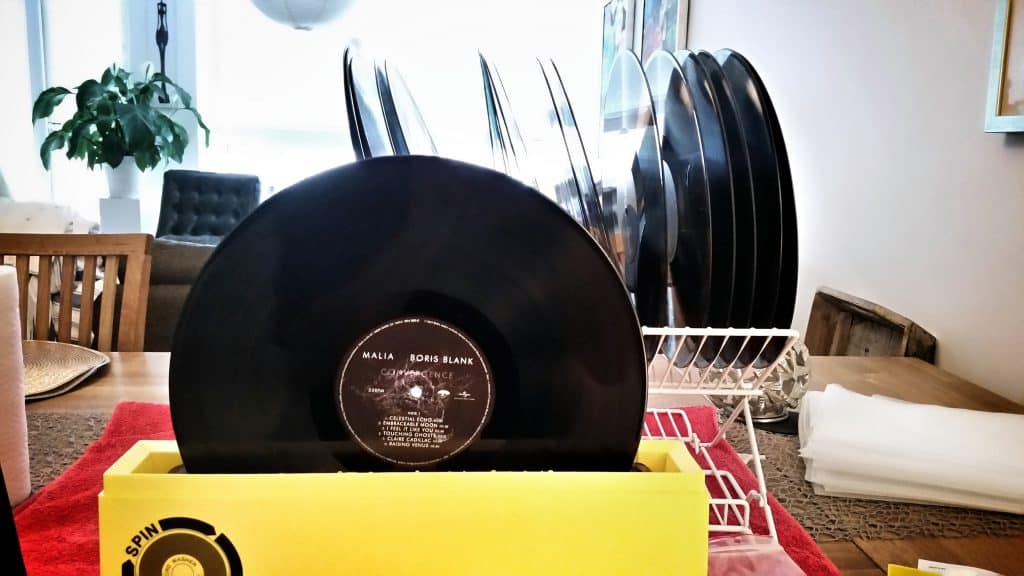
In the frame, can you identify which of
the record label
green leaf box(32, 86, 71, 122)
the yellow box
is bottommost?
the yellow box

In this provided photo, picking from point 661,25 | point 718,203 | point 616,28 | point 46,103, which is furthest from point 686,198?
point 46,103

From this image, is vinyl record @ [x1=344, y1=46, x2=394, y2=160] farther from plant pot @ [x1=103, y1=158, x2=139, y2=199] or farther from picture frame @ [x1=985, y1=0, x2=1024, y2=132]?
plant pot @ [x1=103, y1=158, x2=139, y2=199]

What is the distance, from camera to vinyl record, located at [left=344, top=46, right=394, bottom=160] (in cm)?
43

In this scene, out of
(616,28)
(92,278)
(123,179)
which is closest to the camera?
(92,278)

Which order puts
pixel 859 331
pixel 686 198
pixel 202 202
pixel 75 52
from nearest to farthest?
pixel 686 198 → pixel 859 331 → pixel 202 202 → pixel 75 52

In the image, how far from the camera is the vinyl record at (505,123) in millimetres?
552

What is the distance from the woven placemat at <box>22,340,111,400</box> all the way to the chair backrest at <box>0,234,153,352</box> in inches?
9.3

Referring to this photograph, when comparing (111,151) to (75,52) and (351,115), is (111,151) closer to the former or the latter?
(75,52)

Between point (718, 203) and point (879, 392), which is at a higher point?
point (718, 203)

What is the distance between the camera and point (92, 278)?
1282 mm

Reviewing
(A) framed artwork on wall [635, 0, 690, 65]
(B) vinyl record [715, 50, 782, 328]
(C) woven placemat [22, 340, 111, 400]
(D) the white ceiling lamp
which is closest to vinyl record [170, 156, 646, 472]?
(B) vinyl record [715, 50, 782, 328]

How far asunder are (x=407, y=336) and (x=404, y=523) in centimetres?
9

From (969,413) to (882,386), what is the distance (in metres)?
0.28

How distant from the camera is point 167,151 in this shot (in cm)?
418
